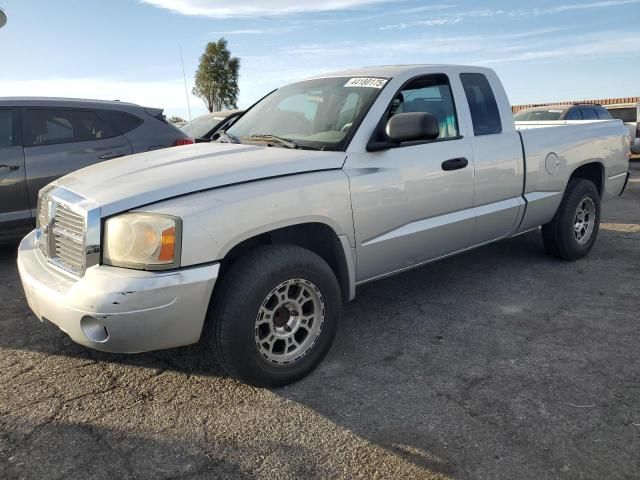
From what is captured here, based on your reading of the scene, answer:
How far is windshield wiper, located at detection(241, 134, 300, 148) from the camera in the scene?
11.1ft

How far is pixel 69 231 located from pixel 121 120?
3.52 m

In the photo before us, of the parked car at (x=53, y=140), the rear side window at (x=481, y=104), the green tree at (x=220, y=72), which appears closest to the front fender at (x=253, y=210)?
the rear side window at (x=481, y=104)

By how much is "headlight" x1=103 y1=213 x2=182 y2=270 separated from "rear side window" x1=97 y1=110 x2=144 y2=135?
147 inches

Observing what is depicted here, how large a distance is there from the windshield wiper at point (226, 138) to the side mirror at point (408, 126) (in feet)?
3.78

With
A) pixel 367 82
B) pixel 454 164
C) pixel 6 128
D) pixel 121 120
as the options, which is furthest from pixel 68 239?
pixel 121 120

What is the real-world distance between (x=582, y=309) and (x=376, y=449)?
238cm

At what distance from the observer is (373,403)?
276 cm

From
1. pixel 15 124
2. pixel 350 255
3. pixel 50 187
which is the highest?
pixel 15 124

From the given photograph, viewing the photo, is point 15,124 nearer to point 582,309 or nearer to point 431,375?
point 431,375

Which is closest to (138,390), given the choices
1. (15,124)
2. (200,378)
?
(200,378)

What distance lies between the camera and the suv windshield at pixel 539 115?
465 inches

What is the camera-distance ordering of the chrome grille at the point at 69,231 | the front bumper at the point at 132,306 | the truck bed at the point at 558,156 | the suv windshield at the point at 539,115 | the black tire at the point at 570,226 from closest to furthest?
the front bumper at the point at 132,306 → the chrome grille at the point at 69,231 → the truck bed at the point at 558,156 → the black tire at the point at 570,226 → the suv windshield at the point at 539,115

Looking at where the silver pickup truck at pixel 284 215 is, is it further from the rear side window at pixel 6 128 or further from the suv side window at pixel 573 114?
the suv side window at pixel 573 114

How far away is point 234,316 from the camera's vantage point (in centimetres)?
261
